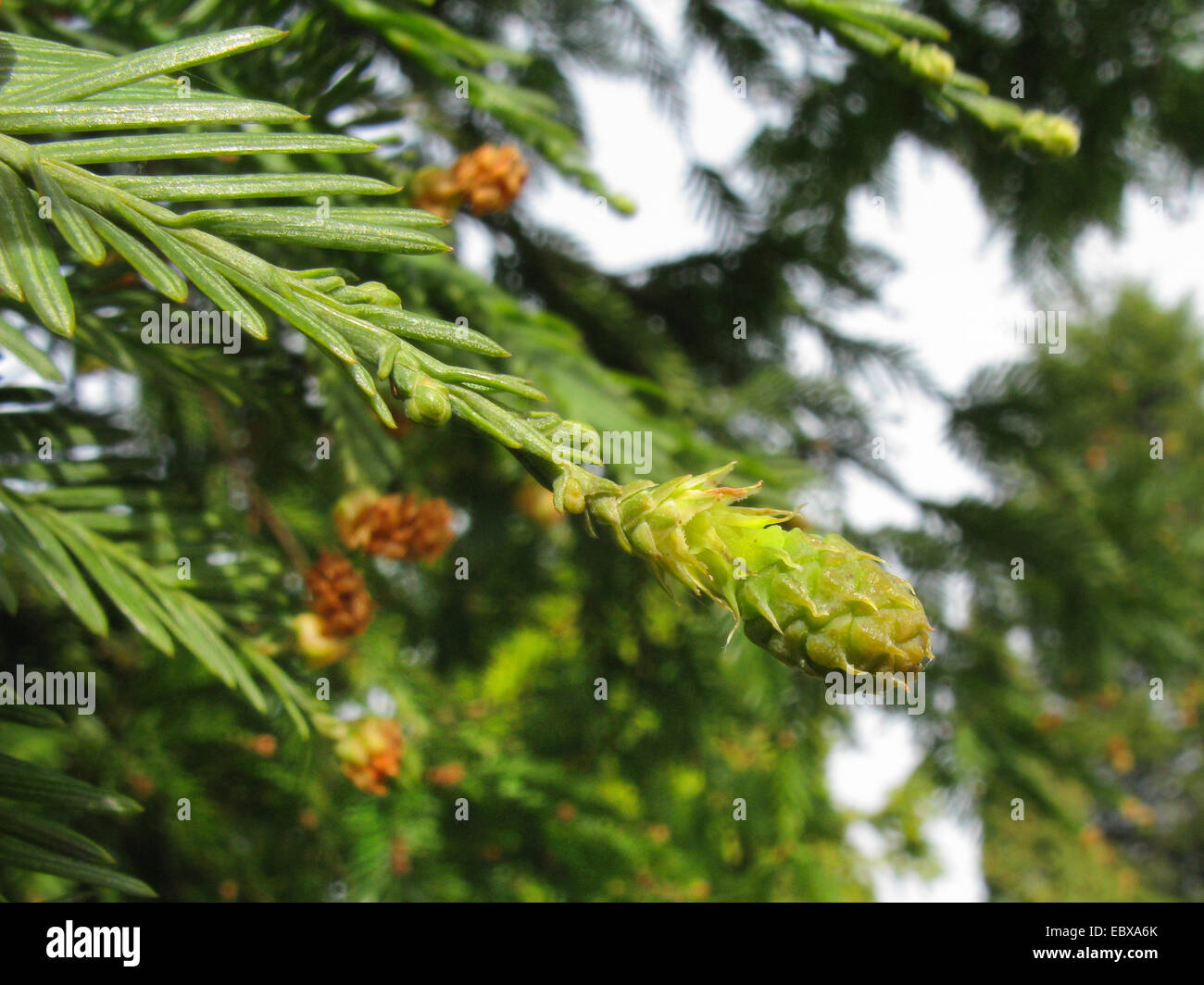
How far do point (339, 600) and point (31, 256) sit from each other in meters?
0.29

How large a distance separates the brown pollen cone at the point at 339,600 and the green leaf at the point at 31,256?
0.27 metres

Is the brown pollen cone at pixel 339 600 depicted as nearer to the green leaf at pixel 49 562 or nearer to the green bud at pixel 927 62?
the green leaf at pixel 49 562

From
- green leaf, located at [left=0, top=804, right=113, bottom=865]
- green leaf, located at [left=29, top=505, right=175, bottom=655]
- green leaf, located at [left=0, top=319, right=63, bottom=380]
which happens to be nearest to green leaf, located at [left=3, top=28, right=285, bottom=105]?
green leaf, located at [left=0, top=319, right=63, bottom=380]

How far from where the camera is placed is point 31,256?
1.06 feet

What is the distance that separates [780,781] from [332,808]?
0.46 meters

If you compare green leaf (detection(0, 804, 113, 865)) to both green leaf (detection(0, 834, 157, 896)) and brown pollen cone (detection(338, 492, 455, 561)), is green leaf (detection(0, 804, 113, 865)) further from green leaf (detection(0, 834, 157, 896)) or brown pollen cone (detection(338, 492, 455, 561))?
brown pollen cone (detection(338, 492, 455, 561))

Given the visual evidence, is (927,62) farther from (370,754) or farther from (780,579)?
(370,754)

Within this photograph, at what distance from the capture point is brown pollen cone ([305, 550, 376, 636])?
0.56m

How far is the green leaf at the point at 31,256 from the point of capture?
0.32 meters

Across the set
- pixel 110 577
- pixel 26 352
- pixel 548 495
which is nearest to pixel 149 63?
pixel 26 352

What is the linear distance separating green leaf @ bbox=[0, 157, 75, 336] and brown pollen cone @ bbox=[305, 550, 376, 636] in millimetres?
270

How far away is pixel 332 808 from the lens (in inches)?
35.0

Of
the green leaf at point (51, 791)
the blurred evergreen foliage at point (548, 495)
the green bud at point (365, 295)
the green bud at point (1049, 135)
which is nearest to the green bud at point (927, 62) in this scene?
the green bud at point (1049, 135)
